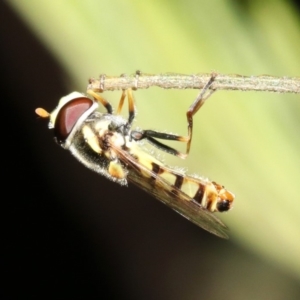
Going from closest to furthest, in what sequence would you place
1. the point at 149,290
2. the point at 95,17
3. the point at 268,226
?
1. the point at 95,17
2. the point at 268,226
3. the point at 149,290

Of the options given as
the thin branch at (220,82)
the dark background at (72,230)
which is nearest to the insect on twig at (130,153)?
the thin branch at (220,82)

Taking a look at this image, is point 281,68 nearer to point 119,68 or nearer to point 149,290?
point 119,68

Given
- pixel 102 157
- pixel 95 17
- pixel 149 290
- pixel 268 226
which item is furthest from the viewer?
pixel 149 290

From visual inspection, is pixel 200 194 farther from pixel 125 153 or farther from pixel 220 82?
pixel 220 82

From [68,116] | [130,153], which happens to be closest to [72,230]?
[130,153]

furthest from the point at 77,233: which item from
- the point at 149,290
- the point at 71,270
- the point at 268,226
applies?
the point at 268,226

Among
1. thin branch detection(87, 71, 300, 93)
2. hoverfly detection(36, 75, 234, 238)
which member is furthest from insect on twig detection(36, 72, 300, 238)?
thin branch detection(87, 71, 300, 93)

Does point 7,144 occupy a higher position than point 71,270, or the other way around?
point 7,144
